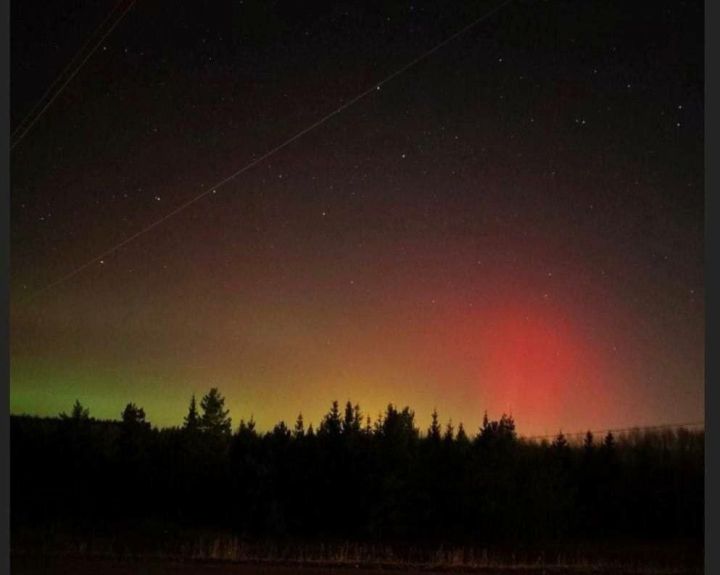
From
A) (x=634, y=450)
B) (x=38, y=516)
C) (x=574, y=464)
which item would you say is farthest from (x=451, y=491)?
(x=38, y=516)

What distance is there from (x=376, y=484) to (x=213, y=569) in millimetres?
7583

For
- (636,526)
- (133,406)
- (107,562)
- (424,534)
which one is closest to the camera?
(107,562)

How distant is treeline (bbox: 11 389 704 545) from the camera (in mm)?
15797

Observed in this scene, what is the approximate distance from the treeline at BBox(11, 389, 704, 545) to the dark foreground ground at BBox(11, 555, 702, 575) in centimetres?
525

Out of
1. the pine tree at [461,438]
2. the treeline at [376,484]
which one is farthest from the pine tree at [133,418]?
the pine tree at [461,438]

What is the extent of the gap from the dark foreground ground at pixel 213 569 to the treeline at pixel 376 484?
525 cm

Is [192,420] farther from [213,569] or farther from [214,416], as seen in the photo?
[213,569]

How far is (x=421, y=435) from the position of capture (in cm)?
1656

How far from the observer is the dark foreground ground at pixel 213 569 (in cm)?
905

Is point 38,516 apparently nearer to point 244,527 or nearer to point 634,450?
point 244,527

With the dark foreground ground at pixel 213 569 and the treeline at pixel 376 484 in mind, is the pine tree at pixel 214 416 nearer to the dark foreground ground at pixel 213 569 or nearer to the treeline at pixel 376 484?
the treeline at pixel 376 484

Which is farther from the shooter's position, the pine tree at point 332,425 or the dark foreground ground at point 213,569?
the pine tree at point 332,425

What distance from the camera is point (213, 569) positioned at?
30.0 ft

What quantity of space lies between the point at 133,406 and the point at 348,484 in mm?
5294
